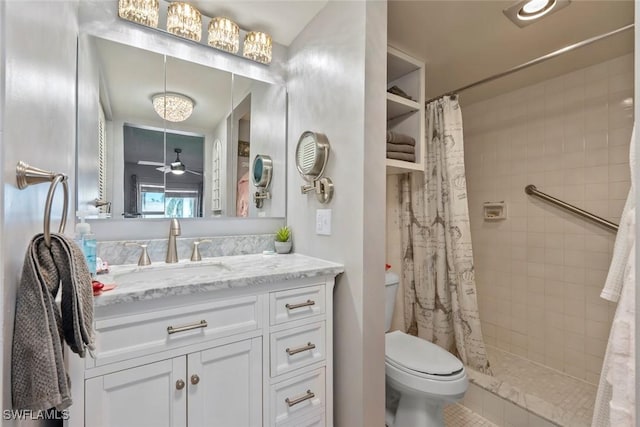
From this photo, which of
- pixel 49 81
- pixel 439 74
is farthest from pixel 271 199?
pixel 439 74

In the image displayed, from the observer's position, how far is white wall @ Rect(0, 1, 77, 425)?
429 millimetres

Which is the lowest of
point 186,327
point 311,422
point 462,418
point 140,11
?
point 462,418

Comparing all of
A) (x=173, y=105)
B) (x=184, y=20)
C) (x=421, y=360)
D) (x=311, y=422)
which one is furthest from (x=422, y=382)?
(x=184, y=20)

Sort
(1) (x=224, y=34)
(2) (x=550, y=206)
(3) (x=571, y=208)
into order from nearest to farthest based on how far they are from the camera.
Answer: (1) (x=224, y=34) → (3) (x=571, y=208) → (2) (x=550, y=206)

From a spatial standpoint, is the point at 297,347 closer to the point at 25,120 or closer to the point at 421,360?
the point at 421,360

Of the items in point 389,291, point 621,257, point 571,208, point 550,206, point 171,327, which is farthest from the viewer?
point 550,206

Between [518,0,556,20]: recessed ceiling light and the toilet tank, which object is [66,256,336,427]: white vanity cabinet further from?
[518,0,556,20]: recessed ceiling light

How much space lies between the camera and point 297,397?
45.8 inches

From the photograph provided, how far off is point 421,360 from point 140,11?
2.18 m

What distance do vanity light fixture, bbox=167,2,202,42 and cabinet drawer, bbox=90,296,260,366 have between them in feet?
4.47

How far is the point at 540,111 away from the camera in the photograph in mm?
2164

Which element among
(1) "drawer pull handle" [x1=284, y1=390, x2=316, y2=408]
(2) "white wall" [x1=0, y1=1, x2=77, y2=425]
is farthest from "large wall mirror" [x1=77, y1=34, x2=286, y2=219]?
(1) "drawer pull handle" [x1=284, y1=390, x2=316, y2=408]

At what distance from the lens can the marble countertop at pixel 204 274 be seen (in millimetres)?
874

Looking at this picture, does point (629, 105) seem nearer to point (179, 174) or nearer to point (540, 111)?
point (540, 111)
